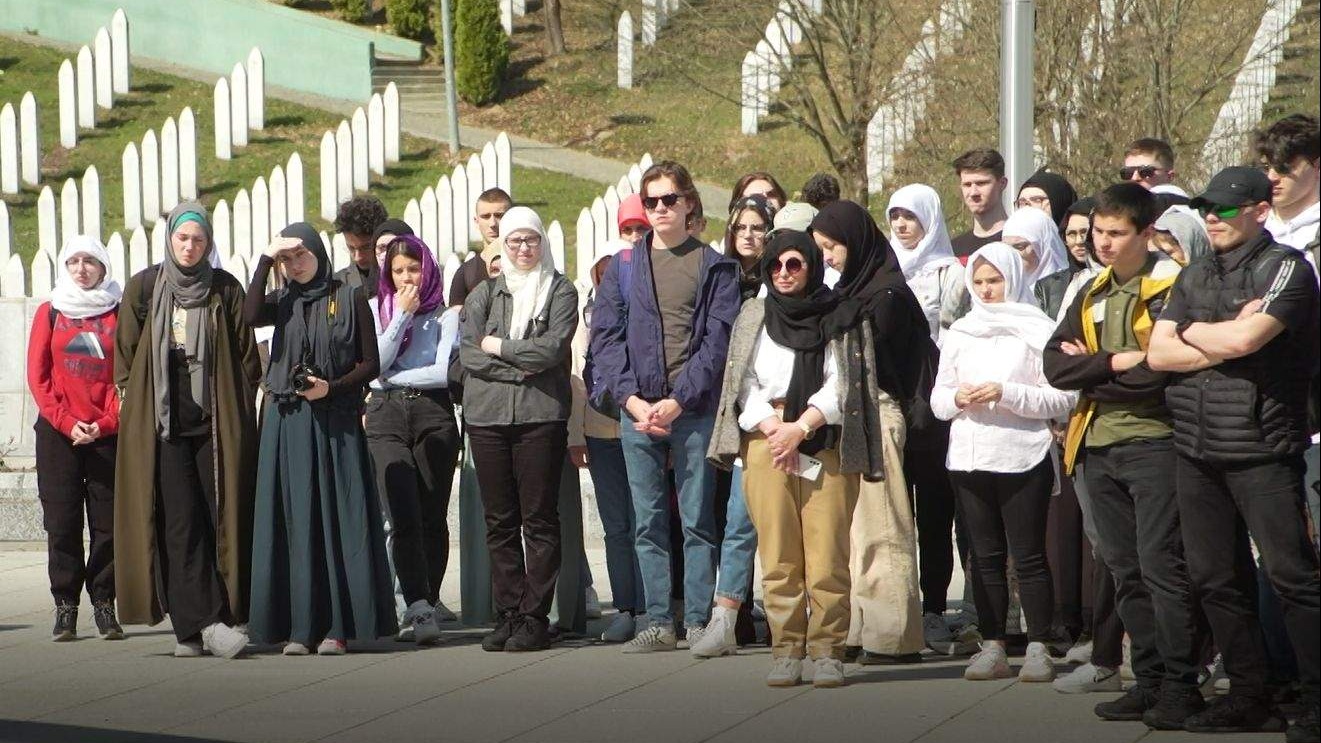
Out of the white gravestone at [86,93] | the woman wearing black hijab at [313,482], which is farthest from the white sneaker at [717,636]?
the white gravestone at [86,93]

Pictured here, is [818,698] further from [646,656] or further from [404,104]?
[404,104]

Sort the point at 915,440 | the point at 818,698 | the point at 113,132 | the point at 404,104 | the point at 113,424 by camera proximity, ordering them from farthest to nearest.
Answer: the point at 404,104 < the point at 113,132 < the point at 113,424 < the point at 915,440 < the point at 818,698

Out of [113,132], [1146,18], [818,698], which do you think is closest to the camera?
[818,698]

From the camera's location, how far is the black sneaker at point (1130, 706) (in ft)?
22.8

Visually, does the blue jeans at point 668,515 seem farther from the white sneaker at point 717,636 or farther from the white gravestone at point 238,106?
the white gravestone at point 238,106

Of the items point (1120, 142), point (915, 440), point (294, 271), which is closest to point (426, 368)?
point (294, 271)

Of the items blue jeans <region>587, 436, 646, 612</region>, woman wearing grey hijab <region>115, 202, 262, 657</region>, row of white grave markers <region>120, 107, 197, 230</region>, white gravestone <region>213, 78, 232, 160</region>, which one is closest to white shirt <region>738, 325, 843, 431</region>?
blue jeans <region>587, 436, 646, 612</region>

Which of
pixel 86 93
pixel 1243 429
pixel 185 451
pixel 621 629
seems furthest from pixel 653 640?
pixel 86 93

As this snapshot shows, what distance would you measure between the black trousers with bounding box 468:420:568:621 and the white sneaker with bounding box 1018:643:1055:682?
2.19 meters

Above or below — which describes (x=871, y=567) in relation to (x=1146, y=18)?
below

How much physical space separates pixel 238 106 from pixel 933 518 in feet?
71.8

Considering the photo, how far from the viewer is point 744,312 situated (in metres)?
8.04

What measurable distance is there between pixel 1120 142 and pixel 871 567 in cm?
988

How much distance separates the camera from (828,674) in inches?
305
